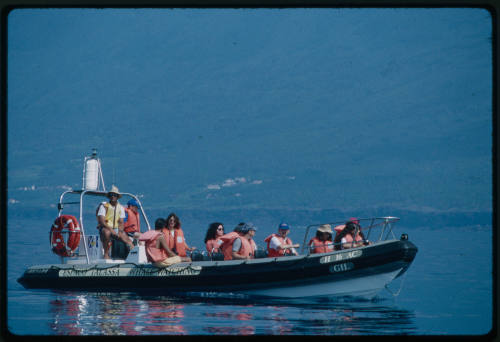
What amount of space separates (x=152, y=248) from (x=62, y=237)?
315cm

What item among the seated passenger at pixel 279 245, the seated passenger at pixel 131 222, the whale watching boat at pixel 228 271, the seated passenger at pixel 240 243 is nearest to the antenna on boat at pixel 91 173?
the whale watching boat at pixel 228 271

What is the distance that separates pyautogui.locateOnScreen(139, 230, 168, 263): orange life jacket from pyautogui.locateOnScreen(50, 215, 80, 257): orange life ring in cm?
245

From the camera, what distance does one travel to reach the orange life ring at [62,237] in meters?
17.4

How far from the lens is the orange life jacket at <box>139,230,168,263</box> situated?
1507cm

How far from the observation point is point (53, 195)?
173750 millimetres

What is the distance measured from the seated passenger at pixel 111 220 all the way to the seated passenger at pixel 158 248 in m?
1.06

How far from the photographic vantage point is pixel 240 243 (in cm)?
1540

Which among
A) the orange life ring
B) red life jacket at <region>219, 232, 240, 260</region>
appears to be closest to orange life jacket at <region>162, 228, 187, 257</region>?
red life jacket at <region>219, 232, 240, 260</region>

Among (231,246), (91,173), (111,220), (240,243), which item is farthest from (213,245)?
(91,173)

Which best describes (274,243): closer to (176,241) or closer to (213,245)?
(213,245)

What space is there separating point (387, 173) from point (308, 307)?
17633 centimetres

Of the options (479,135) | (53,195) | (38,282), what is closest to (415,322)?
(38,282)

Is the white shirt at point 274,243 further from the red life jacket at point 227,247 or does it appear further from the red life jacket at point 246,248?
the red life jacket at point 227,247

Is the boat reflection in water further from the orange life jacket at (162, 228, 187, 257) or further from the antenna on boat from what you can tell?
the antenna on boat
